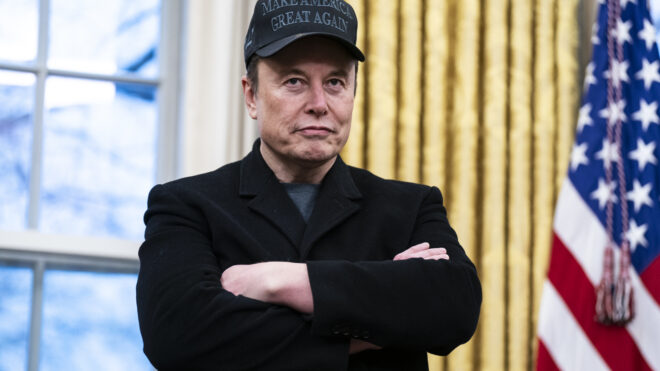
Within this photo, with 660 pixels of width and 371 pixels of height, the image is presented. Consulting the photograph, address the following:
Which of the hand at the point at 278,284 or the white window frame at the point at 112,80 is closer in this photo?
the hand at the point at 278,284

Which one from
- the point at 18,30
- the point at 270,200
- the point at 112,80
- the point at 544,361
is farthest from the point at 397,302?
the point at 18,30

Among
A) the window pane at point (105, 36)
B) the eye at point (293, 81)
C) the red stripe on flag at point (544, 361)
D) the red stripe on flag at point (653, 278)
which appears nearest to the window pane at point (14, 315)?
the window pane at point (105, 36)

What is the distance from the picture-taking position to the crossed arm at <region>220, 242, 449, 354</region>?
158 cm

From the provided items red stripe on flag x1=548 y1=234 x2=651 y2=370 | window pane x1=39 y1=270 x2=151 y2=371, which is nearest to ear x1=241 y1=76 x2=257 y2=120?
window pane x1=39 y1=270 x2=151 y2=371

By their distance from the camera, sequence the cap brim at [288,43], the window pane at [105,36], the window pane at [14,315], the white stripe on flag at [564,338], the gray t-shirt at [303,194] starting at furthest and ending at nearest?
the window pane at [105,36] < the white stripe on flag at [564,338] < the window pane at [14,315] < the gray t-shirt at [303,194] < the cap brim at [288,43]

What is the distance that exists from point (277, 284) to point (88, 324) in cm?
144

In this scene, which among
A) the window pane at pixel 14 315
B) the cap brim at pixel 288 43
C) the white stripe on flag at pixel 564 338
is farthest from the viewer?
the white stripe on flag at pixel 564 338

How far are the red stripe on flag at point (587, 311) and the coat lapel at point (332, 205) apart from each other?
136cm

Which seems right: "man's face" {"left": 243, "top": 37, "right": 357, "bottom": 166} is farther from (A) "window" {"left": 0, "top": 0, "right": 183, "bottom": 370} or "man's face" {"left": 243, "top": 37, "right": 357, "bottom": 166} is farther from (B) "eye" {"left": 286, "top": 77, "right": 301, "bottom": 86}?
(A) "window" {"left": 0, "top": 0, "right": 183, "bottom": 370}

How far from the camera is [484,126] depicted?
3080mm

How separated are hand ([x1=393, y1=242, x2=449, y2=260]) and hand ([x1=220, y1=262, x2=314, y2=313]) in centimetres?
19

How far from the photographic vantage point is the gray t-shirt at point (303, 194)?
178cm

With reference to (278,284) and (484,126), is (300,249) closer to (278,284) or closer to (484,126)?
(278,284)

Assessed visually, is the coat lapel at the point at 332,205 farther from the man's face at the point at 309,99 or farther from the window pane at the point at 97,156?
the window pane at the point at 97,156
